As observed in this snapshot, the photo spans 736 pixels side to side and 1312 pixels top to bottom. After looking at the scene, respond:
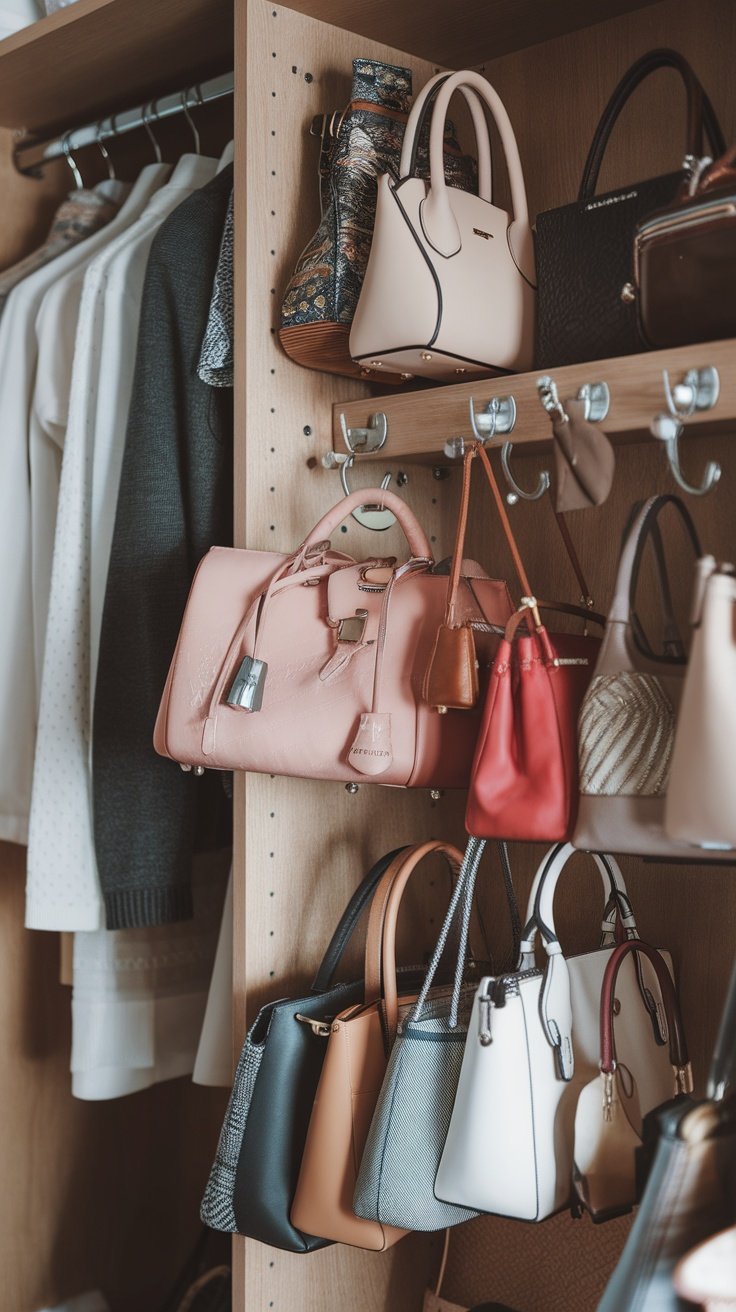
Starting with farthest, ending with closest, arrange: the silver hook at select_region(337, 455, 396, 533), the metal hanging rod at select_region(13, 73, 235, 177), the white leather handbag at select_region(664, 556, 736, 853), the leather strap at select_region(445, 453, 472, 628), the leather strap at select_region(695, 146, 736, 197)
→ 1. the metal hanging rod at select_region(13, 73, 235, 177)
2. the silver hook at select_region(337, 455, 396, 533)
3. the leather strap at select_region(445, 453, 472, 628)
4. the leather strap at select_region(695, 146, 736, 197)
5. the white leather handbag at select_region(664, 556, 736, 853)

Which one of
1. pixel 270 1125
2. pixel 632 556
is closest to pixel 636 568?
pixel 632 556

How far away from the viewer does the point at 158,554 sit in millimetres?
1353

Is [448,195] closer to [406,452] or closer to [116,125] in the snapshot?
[406,452]

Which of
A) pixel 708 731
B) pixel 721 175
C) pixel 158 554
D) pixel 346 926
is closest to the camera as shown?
pixel 708 731

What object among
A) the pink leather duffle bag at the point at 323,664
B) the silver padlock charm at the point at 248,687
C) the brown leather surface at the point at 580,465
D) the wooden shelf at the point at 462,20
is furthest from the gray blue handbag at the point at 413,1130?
the wooden shelf at the point at 462,20

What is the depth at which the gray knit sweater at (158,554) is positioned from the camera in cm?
135

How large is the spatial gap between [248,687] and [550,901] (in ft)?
1.07

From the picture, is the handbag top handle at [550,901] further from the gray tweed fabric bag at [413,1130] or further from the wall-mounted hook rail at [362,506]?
the wall-mounted hook rail at [362,506]

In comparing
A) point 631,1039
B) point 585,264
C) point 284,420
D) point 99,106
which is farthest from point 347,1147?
point 99,106

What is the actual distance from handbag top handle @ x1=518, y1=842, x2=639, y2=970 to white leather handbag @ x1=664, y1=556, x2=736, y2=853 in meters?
0.25

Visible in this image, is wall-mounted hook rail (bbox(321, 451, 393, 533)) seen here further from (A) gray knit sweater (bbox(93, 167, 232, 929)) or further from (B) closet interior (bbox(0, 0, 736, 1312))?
(A) gray knit sweater (bbox(93, 167, 232, 929))

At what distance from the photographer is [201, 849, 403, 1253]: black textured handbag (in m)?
1.15

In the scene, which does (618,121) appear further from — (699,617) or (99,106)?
(99,106)

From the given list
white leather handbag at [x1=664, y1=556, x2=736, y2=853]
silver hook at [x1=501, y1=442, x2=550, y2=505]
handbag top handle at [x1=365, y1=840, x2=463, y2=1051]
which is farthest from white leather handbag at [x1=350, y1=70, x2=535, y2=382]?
handbag top handle at [x1=365, y1=840, x2=463, y2=1051]
